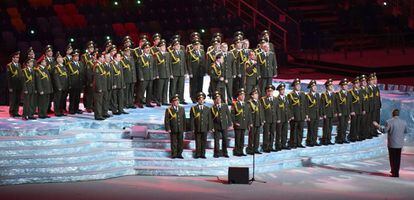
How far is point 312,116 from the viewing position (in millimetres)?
22859

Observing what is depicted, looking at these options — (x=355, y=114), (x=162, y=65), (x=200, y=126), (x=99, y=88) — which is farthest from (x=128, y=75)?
(x=355, y=114)

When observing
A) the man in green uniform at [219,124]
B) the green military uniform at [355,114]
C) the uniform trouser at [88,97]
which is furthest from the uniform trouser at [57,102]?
the green military uniform at [355,114]

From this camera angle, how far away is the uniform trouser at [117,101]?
77.1ft

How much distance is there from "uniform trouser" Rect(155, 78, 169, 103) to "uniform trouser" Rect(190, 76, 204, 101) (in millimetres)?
540

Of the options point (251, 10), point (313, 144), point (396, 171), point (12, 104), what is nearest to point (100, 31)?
point (251, 10)

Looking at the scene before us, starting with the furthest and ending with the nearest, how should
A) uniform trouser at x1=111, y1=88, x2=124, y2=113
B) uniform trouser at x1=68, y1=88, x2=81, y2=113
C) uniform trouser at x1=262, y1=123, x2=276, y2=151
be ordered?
uniform trouser at x1=68, y1=88, x2=81, y2=113
uniform trouser at x1=111, y1=88, x2=124, y2=113
uniform trouser at x1=262, y1=123, x2=276, y2=151

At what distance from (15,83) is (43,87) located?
0.69 metres

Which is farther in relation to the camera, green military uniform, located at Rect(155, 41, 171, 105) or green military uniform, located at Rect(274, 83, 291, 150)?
green military uniform, located at Rect(155, 41, 171, 105)

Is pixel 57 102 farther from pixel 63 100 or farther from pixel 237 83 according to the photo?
pixel 237 83

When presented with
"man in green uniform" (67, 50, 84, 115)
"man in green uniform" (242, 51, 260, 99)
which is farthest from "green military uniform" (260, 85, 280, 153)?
"man in green uniform" (67, 50, 84, 115)

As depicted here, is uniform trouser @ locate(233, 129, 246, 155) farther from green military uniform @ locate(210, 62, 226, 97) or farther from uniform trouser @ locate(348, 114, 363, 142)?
uniform trouser @ locate(348, 114, 363, 142)

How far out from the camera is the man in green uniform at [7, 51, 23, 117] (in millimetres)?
22938

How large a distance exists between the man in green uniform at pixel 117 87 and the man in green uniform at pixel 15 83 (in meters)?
1.86

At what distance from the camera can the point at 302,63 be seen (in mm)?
31891
